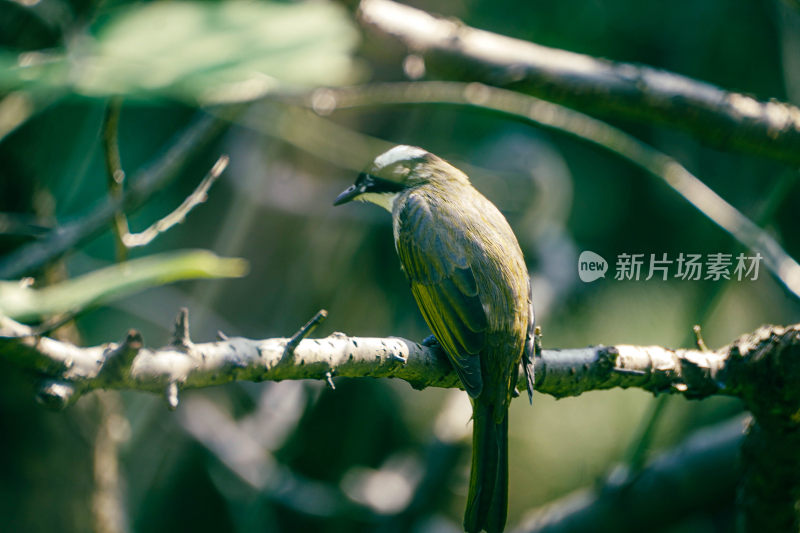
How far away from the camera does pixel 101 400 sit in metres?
3.59

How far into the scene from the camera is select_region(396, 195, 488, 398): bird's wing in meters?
2.20

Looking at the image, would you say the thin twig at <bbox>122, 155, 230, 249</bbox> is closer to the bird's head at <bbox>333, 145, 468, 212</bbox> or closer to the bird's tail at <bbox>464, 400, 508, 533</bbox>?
the bird's head at <bbox>333, 145, 468, 212</bbox>

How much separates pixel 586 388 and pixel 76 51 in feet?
5.90

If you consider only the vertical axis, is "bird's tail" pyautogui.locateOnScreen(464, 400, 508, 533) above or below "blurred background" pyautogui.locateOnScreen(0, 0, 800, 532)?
below

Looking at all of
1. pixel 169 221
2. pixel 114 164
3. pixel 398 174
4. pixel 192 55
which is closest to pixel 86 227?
pixel 114 164

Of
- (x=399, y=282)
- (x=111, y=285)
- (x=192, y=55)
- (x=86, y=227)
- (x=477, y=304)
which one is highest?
(x=399, y=282)

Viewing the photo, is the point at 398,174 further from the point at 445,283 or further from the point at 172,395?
the point at 172,395

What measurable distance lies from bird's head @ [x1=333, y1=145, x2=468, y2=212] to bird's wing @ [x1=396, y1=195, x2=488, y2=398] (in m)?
0.24

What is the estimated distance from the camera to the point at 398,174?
2.95 metres

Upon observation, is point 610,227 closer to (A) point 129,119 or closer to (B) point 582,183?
(B) point 582,183

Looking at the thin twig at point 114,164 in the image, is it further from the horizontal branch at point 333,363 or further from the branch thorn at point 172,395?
the branch thorn at point 172,395

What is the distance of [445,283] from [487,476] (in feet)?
2.21

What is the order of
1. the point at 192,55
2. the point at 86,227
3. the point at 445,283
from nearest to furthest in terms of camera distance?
the point at 192,55 → the point at 445,283 → the point at 86,227

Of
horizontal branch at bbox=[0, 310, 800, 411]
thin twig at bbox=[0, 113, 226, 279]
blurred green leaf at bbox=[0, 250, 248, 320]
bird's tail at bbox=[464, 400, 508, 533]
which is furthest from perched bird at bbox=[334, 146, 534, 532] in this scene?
blurred green leaf at bbox=[0, 250, 248, 320]
